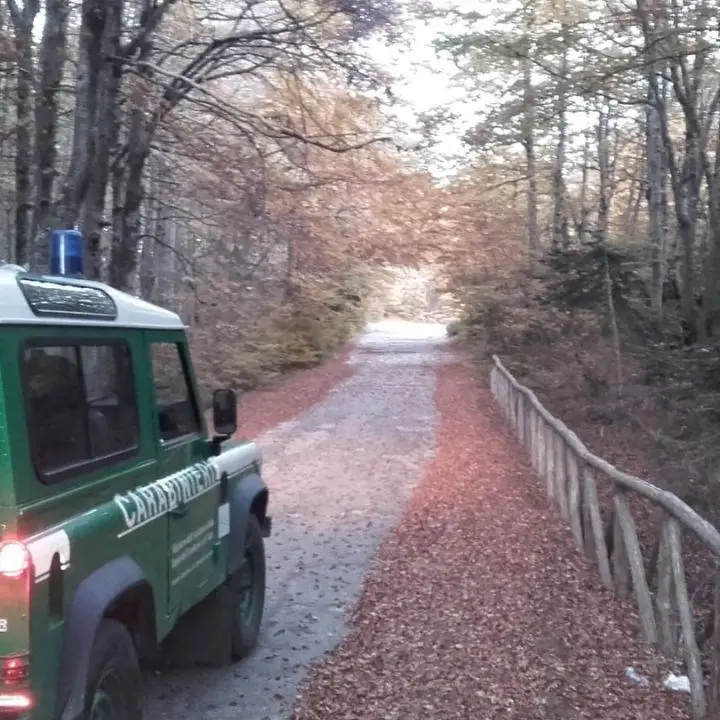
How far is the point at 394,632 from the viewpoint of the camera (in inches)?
296

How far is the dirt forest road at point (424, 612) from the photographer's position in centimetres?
620

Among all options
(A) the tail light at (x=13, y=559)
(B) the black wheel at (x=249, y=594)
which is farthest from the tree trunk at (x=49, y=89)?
Answer: (A) the tail light at (x=13, y=559)

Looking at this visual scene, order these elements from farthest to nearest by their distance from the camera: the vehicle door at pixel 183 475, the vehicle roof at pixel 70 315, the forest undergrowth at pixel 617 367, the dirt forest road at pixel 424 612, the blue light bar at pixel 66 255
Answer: the forest undergrowth at pixel 617 367 → the dirt forest road at pixel 424 612 → the vehicle door at pixel 183 475 → the blue light bar at pixel 66 255 → the vehicle roof at pixel 70 315

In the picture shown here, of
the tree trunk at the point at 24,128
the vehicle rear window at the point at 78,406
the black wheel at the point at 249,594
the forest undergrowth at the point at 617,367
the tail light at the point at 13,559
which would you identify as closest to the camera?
the tail light at the point at 13,559

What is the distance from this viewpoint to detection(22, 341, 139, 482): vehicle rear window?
12.6 ft

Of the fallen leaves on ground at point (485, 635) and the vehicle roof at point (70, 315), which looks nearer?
the vehicle roof at point (70, 315)

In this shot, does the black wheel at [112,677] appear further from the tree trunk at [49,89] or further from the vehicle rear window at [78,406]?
the tree trunk at [49,89]

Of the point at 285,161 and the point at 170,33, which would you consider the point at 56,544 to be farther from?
the point at 170,33

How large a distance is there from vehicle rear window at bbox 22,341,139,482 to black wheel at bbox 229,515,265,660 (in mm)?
2116

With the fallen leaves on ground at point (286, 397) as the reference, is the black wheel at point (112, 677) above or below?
above

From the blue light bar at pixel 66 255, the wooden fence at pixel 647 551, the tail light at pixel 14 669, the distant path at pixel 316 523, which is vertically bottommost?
the distant path at pixel 316 523

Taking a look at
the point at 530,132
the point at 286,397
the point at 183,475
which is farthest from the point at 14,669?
the point at 286,397

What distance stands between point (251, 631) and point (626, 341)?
1318 centimetres

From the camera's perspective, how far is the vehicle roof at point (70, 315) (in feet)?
12.3
